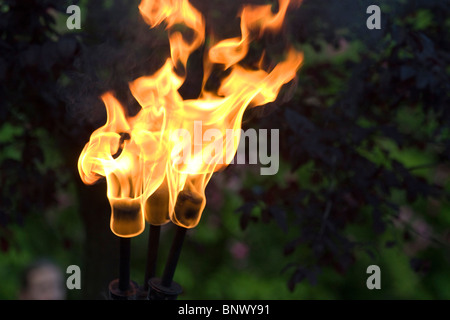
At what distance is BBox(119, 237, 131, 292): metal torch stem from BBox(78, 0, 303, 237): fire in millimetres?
58

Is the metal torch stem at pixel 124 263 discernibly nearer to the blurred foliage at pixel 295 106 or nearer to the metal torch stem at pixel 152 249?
the metal torch stem at pixel 152 249

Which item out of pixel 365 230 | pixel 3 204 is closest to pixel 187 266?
pixel 365 230

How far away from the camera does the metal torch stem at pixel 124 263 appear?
4.05 feet

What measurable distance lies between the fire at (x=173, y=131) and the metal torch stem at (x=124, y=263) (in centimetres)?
6

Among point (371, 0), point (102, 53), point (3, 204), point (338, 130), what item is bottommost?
point (3, 204)

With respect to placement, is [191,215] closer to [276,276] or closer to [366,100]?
[366,100]

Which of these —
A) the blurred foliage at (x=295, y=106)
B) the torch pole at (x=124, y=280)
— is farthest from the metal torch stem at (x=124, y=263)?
the blurred foliage at (x=295, y=106)

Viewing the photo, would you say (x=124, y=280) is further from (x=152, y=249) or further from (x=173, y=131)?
(x=173, y=131)

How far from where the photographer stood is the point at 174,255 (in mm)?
1258

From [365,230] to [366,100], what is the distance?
3.79m

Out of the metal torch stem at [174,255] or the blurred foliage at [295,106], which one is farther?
the blurred foliage at [295,106]

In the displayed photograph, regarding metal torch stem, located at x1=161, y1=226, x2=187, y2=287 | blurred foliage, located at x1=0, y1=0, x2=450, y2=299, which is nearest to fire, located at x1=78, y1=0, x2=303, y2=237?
metal torch stem, located at x1=161, y1=226, x2=187, y2=287

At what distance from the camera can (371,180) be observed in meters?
2.48

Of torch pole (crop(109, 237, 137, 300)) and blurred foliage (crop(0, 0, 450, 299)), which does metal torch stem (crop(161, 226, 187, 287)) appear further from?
blurred foliage (crop(0, 0, 450, 299))
